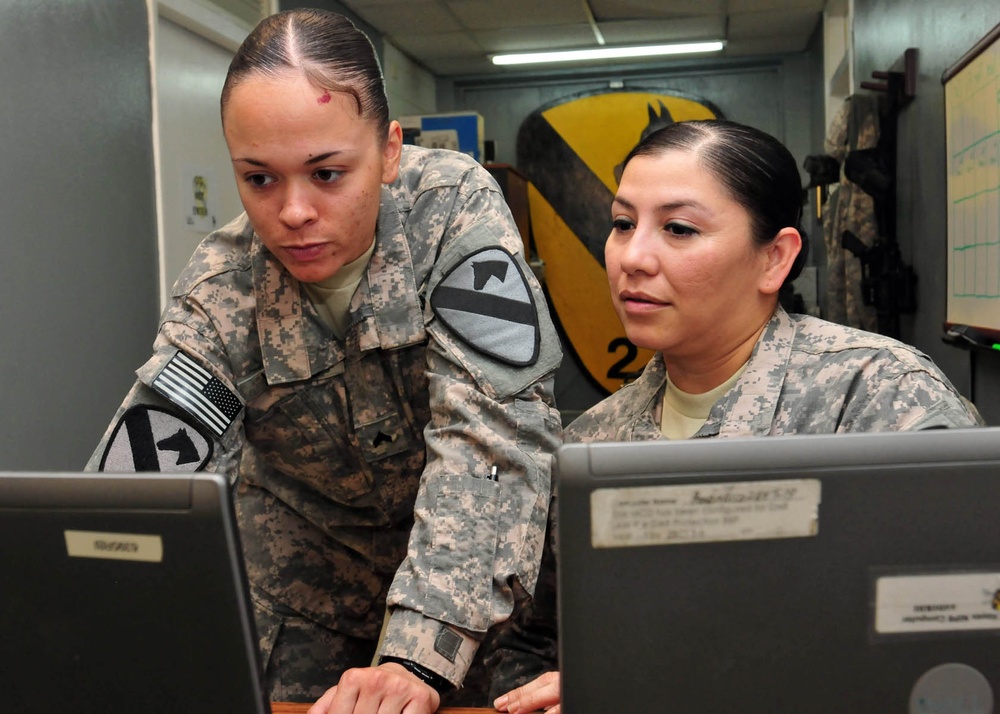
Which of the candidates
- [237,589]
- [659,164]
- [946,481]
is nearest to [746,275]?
[659,164]

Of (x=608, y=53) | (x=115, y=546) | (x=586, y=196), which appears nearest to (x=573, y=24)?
(x=608, y=53)

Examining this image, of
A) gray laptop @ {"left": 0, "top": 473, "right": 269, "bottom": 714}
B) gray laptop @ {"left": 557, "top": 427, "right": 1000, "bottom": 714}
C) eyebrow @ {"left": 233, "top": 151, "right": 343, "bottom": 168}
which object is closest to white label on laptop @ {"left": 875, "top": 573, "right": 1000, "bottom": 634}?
gray laptop @ {"left": 557, "top": 427, "right": 1000, "bottom": 714}

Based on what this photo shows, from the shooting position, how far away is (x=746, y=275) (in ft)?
3.68

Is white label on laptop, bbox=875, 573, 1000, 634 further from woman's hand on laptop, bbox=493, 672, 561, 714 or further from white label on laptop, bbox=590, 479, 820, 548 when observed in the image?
woman's hand on laptop, bbox=493, 672, 561, 714

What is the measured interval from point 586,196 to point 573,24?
1.31 meters

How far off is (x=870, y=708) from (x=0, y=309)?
2.28 m

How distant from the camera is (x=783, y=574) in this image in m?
0.50

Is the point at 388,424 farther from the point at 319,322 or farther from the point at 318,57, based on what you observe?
the point at 318,57

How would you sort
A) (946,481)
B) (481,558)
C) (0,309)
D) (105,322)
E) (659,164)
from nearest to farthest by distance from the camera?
1. (946,481)
2. (481,558)
3. (659,164)
4. (0,309)
5. (105,322)

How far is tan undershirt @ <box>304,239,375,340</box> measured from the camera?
1.25 meters

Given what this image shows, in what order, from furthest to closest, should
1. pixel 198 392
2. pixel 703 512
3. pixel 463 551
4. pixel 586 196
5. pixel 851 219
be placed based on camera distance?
1. pixel 586 196
2. pixel 851 219
3. pixel 198 392
4. pixel 463 551
5. pixel 703 512

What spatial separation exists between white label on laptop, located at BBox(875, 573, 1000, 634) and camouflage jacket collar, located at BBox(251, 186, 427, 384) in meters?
0.79

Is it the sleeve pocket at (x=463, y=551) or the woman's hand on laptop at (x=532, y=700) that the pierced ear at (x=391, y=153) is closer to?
the sleeve pocket at (x=463, y=551)

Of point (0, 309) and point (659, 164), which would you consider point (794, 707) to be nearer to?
point (659, 164)
